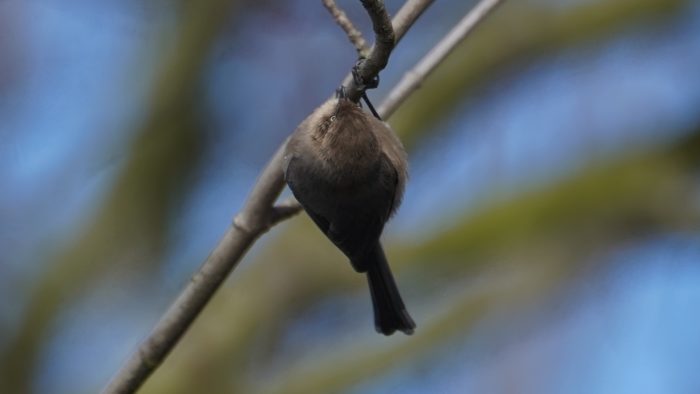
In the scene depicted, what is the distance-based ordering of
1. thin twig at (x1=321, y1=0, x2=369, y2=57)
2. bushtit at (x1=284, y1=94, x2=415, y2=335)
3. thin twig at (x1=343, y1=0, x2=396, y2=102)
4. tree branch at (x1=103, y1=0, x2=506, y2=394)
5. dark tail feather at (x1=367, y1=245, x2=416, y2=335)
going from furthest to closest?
dark tail feather at (x1=367, y1=245, x2=416, y2=335) → bushtit at (x1=284, y1=94, x2=415, y2=335) → tree branch at (x1=103, y1=0, x2=506, y2=394) → thin twig at (x1=321, y1=0, x2=369, y2=57) → thin twig at (x1=343, y1=0, x2=396, y2=102)

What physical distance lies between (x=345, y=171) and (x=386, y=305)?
0.41 meters

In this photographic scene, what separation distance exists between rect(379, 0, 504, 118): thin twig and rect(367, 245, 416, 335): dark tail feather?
383 mm

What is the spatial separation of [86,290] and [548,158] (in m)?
1.56

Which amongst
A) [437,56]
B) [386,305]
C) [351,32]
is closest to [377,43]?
[351,32]

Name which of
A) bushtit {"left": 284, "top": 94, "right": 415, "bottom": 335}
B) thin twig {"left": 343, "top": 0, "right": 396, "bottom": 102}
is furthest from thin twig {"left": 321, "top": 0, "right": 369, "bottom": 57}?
bushtit {"left": 284, "top": 94, "right": 415, "bottom": 335}

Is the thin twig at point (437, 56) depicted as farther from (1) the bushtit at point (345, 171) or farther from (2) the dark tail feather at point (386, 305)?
(2) the dark tail feather at point (386, 305)

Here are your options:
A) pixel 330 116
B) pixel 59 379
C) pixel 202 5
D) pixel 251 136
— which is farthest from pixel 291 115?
pixel 330 116

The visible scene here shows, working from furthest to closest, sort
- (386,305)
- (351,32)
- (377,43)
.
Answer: (386,305), (351,32), (377,43)

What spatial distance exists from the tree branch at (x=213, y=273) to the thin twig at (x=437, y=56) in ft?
0.59

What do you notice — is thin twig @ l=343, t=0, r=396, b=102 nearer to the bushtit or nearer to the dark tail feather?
the bushtit

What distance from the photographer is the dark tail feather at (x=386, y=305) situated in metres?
2.10

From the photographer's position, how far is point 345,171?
1814 millimetres

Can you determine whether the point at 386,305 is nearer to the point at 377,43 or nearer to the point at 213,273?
the point at 213,273

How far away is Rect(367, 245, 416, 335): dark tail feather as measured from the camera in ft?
6.88
